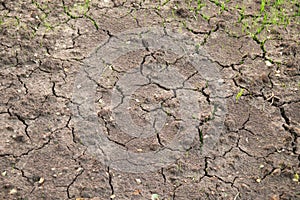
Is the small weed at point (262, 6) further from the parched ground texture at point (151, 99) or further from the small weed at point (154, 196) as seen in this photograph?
the small weed at point (154, 196)

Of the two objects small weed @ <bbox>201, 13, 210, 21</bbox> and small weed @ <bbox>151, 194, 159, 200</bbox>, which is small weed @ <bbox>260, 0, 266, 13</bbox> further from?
small weed @ <bbox>151, 194, 159, 200</bbox>

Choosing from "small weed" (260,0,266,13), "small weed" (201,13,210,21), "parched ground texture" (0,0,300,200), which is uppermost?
"small weed" (260,0,266,13)

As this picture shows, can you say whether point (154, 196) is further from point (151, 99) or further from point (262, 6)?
point (262, 6)

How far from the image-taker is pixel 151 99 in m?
3.99

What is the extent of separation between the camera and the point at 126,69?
4.23 meters

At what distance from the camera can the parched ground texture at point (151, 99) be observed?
134 inches

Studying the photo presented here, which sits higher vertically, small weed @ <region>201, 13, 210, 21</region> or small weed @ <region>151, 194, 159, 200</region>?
small weed @ <region>201, 13, 210, 21</region>

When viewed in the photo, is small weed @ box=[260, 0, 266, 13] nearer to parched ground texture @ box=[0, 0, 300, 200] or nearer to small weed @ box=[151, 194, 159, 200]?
parched ground texture @ box=[0, 0, 300, 200]

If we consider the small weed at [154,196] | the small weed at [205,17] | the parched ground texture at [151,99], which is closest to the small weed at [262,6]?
the parched ground texture at [151,99]

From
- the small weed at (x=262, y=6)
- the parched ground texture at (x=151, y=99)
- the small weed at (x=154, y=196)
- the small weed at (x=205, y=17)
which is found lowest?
the small weed at (x=154, y=196)

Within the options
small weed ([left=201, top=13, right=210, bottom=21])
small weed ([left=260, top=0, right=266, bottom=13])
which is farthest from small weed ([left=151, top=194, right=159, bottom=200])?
small weed ([left=260, top=0, right=266, bottom=13])

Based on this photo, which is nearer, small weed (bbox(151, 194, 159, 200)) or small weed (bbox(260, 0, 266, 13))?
small weed (bbox(151, 194, 159, 200))

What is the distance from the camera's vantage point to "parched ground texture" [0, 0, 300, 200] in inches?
134

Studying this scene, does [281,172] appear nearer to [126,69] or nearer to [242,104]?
[242,104]
